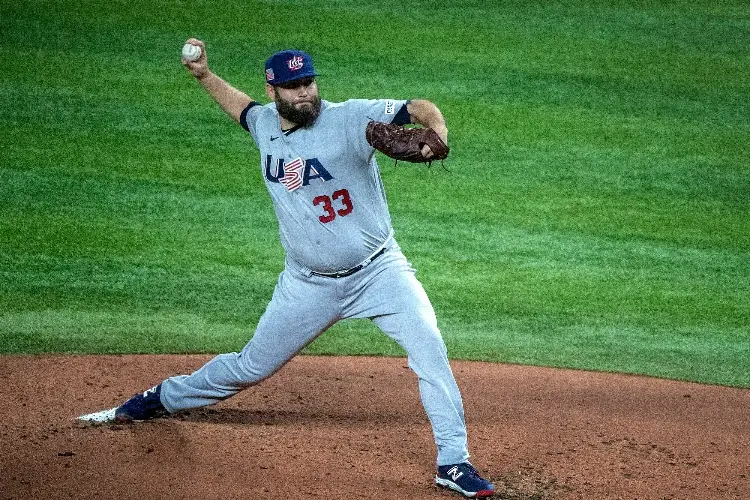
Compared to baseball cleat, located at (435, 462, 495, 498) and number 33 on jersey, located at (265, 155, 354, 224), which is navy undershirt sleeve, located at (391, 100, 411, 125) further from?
baseball cleat, located at (435, 462, 495, 498)

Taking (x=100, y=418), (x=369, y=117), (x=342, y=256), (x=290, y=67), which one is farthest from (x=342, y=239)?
(x=100, y=418)

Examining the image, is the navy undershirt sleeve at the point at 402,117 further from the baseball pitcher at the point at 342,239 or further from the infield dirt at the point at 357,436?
the infield dirt at the point at 357,436

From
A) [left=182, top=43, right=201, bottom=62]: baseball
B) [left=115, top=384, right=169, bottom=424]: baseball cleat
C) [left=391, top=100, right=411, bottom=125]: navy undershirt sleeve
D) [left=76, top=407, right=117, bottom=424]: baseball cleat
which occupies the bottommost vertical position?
[left=76, top=407, right=117, bottom=424]: baseball cleat

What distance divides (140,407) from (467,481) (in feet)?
5.68

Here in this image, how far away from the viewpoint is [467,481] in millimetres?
5027

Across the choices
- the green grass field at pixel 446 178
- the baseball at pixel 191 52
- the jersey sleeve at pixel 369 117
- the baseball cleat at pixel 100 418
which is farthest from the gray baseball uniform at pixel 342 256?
the green grass field at pixel 446 178

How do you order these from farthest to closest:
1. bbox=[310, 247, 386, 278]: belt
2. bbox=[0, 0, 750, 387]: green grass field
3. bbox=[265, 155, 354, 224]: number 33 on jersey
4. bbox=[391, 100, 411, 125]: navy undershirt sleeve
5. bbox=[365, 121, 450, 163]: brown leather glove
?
bbox=[0, 0, 750, 387]: green grass field, bbox=[310, 247, 386, 278]: belt, bbox=[265, 155, 354, 224]: number 33 on jersey, bbox=[391, 100, 411, 125]: navy undershirt sleeve, bbox=[365, 121, 450, 163]: brown leather glove

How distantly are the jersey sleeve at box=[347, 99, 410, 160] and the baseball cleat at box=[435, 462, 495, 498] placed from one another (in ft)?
4.71

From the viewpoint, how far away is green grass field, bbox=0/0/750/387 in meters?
7.58

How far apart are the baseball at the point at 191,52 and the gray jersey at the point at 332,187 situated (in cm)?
65

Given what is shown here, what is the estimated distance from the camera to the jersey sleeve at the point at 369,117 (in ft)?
16.5

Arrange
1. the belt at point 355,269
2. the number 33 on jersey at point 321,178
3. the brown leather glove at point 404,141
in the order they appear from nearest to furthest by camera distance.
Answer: the brown leather glove at point 404,141 → the number 33 on jersey at point 321,178 → the belt at point 355,269

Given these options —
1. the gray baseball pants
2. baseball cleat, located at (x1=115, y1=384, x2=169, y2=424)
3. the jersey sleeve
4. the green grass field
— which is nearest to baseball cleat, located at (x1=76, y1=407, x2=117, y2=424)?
baseball cleat, located at (x1=115, y1=384, x2=169, y2=424)

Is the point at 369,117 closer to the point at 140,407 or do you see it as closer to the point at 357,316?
the point at 357,316
